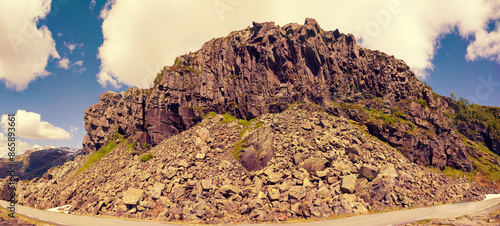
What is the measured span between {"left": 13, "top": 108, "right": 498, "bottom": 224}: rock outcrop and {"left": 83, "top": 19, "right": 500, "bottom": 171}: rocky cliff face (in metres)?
11.0

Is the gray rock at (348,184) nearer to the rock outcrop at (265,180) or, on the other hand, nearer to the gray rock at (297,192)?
the rock outcrop at (265,180)

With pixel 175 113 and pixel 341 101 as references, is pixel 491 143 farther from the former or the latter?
pixel 175 113

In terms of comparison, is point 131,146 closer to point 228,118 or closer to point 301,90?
point 228,118

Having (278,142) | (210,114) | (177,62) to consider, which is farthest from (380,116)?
(177,62)

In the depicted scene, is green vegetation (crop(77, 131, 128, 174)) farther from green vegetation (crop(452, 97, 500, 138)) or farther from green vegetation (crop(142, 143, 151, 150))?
green vegetation (crop(452, 97, 500, 138))

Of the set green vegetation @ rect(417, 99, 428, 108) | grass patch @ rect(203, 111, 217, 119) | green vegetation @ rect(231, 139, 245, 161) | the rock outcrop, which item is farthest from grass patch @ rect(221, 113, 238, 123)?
green vegetation @ rect(417, 99, 428, 108)

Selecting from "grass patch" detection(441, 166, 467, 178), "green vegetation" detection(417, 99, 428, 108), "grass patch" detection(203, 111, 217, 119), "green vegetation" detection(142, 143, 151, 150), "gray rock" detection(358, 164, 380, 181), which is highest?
"grass patch" detection(203, 111, 217, 119)

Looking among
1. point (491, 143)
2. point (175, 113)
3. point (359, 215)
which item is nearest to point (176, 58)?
point (175, 113)

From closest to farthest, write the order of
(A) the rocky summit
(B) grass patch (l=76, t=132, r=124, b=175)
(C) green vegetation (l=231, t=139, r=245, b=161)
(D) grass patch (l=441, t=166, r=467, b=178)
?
1. (A) the rocky summit
2. (C) green vegetation (l=231, t=139, r=245, b=161)
3. (D) grass patch (l=441, t=166, r=467, b=178)
4. (B) grass patch (l=76, t=132, r=124, b=175)

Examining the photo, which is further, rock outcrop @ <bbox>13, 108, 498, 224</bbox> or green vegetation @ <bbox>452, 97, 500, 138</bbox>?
green vegetation @ <bbox>452, 97, 500, 138</bbox>

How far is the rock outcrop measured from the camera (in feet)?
118

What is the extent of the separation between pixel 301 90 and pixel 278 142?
32.1 m

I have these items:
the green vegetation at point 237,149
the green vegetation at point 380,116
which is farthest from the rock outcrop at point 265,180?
the green vegetation at point 380,116

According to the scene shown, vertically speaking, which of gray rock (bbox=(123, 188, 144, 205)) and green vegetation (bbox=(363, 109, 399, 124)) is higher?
green vegetation (bbox=(363, 109, 399, 124))
